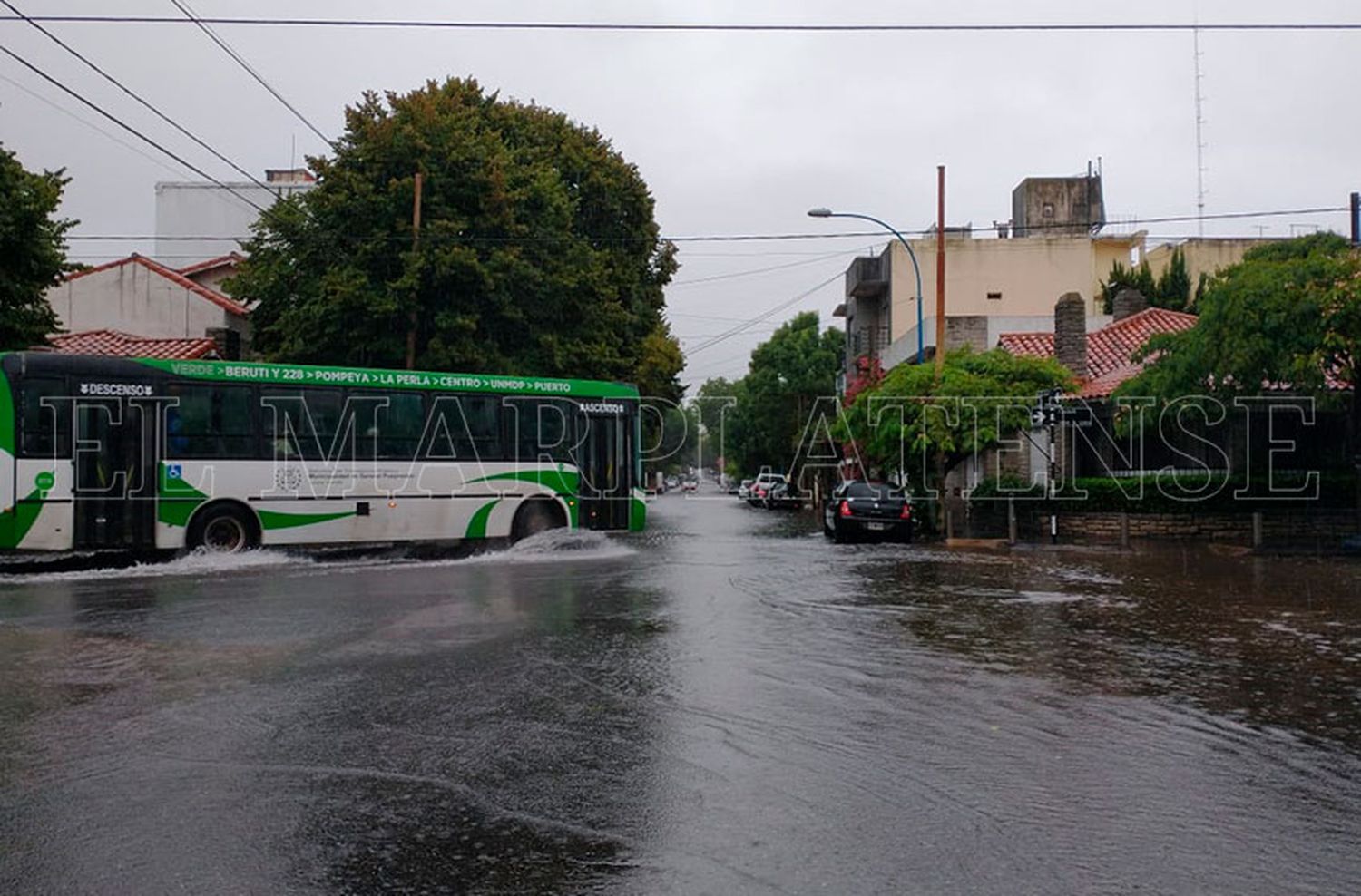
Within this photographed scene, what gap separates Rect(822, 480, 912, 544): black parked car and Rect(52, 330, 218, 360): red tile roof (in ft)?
61.7

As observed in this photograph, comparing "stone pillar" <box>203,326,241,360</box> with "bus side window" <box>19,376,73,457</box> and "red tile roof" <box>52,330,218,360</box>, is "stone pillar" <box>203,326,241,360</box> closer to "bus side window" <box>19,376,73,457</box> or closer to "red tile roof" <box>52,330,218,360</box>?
"red tile roof" <box>52,330,218,360</box>

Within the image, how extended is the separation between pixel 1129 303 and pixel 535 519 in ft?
89.2

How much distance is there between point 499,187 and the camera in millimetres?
29766

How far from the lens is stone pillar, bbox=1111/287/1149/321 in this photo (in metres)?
41.8

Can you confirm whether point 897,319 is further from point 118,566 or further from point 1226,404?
point 118,566

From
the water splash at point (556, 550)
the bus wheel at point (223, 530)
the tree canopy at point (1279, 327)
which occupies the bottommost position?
the water splash at point (556, 550)

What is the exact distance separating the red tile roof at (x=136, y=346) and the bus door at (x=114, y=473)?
51.2 ft

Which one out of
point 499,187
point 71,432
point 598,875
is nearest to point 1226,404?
point 499,187

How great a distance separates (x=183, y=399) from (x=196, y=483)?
4.48 ft

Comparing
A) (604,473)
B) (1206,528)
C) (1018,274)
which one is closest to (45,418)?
(604,473)

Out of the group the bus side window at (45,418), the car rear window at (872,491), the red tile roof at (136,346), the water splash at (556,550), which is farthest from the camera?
the red tile roof at (136,346)

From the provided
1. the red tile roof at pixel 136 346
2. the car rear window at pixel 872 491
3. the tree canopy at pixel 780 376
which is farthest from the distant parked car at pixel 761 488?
the red tile roof at pixel 136 346

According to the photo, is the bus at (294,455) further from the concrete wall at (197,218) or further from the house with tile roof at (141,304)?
the concrete wall at (197,218)

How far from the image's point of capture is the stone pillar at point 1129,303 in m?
41.8
